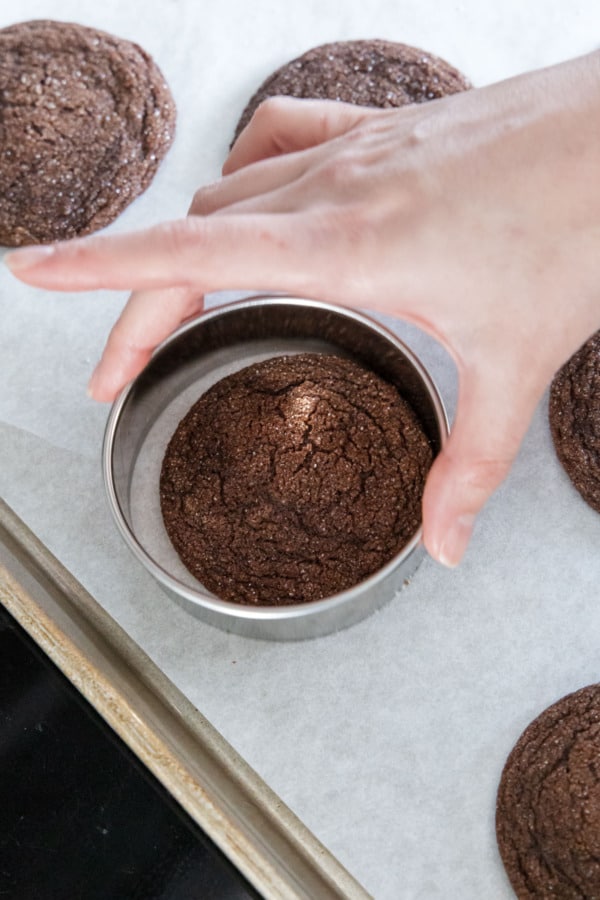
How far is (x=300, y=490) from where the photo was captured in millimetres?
1327

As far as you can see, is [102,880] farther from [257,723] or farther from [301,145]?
[301,145]

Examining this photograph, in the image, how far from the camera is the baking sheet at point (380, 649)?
51.1 inches

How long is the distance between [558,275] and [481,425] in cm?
19

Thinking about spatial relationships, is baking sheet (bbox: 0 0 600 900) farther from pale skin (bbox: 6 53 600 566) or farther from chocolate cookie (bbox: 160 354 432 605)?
pale skin (bbox: 6 53 600 566)

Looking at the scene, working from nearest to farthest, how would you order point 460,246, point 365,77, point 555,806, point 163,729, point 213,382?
point 460,246, point 555,806, point 163,729, point 213,382, point 365,77

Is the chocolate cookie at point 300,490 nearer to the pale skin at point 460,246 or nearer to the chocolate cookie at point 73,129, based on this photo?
the pale skin at point 460,246

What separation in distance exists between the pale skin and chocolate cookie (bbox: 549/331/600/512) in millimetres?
381

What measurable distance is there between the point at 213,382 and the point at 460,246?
0.64 metres

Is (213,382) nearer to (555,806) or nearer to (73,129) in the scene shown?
(73,129)

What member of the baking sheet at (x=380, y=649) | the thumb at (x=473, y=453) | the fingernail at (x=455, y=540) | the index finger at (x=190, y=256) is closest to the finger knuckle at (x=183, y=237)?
the index finger at (x=190, y=256)

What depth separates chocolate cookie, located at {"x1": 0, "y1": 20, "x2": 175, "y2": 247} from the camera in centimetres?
159

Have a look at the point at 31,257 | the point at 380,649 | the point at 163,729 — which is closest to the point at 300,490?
the point at 380,649

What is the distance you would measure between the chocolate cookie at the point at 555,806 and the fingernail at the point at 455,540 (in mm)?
362

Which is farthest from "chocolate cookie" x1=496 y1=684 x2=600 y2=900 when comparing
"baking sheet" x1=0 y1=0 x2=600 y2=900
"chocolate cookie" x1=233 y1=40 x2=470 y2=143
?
"chocolate cookie" x1=233 y1=40 x2=470 y2=143
